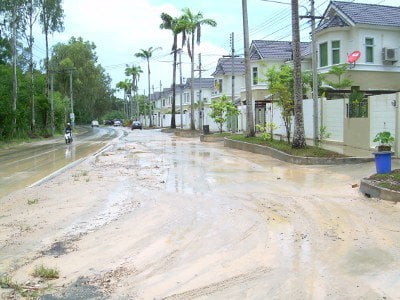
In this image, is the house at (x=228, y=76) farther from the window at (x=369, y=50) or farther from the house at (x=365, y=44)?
the window at (x=369, y=50)

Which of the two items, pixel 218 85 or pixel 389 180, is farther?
pixel 218 85

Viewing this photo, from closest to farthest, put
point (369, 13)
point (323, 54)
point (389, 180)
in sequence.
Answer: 1. point (389, 180)
2. point (369, 13)
3. point (323, 54)

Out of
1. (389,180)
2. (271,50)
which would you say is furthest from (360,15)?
(389,180)

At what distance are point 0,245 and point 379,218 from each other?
21.2 feet

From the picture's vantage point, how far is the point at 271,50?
155 ft

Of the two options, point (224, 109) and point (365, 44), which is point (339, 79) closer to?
point (365, 44)

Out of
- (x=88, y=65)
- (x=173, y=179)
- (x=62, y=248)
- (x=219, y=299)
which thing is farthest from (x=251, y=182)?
(x=88, y=65)

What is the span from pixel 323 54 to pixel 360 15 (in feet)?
11.2

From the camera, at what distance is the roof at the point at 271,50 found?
4641 centimetres

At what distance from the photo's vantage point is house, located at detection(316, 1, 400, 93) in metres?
31.0

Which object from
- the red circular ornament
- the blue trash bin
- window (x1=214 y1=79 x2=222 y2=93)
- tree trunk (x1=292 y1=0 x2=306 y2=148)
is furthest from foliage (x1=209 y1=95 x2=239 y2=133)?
the blue trash bin

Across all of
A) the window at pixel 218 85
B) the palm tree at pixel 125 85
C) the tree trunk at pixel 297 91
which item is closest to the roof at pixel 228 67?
the window at pixel 218 85

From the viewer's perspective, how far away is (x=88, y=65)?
7888 cm

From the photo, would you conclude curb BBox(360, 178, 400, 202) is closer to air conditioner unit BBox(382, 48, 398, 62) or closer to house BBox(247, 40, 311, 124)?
air conditioner unit BBox(382, 48, 398, 62)
